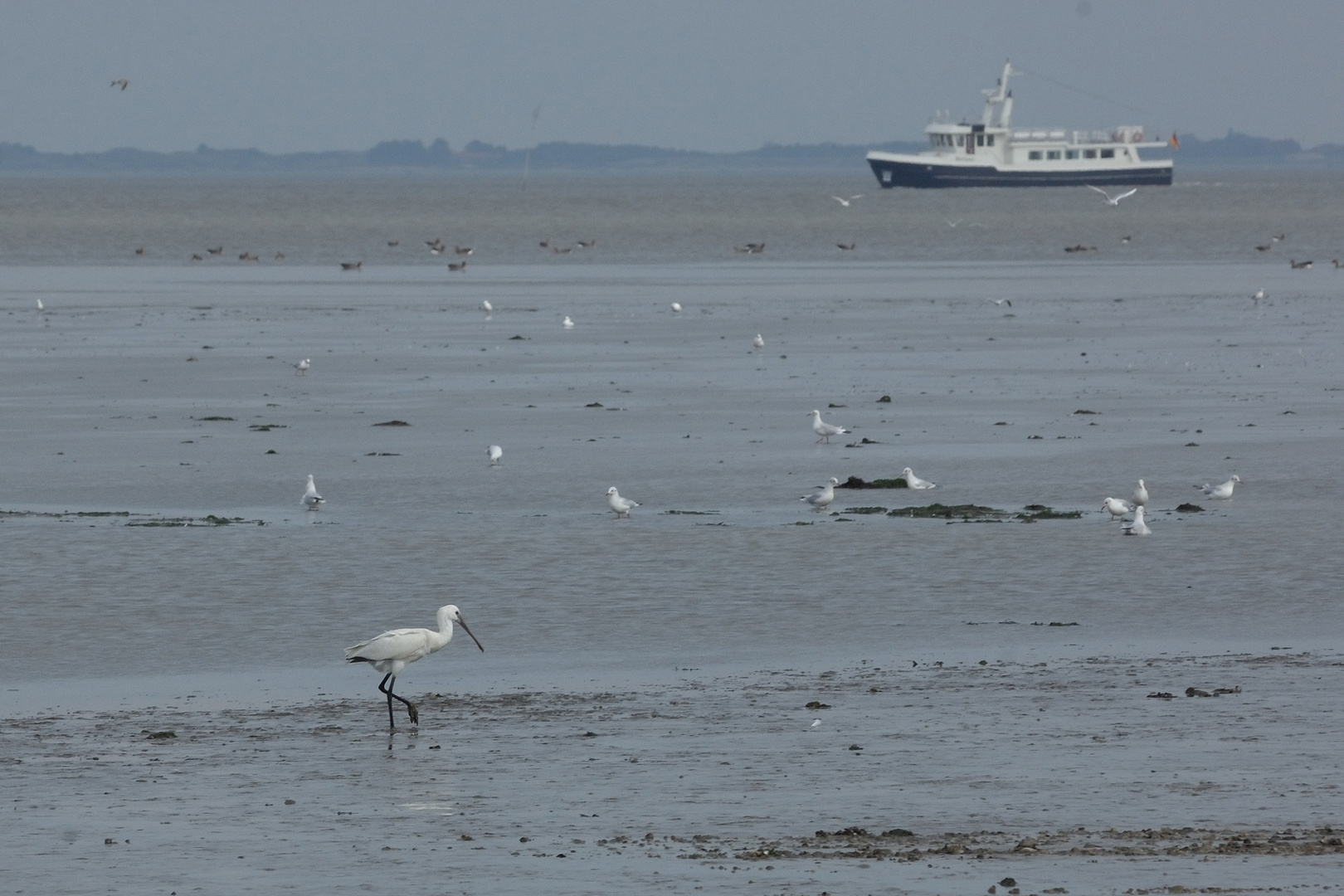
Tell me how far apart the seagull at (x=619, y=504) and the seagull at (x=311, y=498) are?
9.19 ft

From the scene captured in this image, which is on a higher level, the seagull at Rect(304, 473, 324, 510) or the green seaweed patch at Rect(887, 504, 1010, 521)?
the green seaweed patch at Rect(887, 504, 1010, 521)

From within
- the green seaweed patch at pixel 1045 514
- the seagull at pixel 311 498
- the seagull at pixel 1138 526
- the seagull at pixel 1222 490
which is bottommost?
the seagull at pixel 311 498

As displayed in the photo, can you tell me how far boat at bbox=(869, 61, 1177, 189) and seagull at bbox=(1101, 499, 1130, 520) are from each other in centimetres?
13500

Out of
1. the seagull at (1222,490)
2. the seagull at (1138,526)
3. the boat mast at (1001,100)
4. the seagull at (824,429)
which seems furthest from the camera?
the boat mast at (1001,100)

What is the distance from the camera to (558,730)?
11789mm

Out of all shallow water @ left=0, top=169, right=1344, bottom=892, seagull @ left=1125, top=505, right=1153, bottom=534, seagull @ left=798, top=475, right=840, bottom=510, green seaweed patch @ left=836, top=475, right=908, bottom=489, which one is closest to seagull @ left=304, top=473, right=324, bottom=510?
shallow water @ left=0, top=169, right=1344, bottom=892

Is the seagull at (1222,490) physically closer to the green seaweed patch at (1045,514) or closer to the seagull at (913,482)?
the green seaweed patch at (1045,514)

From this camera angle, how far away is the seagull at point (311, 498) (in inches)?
796

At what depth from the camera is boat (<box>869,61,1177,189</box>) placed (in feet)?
508

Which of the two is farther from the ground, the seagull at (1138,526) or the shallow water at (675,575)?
the seagull at (1138,526)

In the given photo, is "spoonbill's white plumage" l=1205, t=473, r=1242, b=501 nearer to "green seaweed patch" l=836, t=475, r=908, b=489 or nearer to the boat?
"green seaweed patch" l=836, t=475, r=908, b=489

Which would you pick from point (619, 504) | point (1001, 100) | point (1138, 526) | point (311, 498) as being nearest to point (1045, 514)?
point (1138, 526)

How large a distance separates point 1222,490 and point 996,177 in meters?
138

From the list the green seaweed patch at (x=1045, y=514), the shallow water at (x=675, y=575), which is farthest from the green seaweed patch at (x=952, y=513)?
the shallow water at (x=675, y=575)
